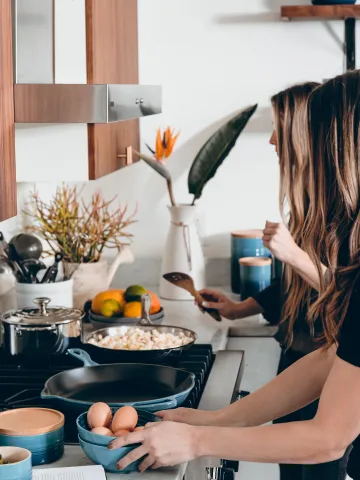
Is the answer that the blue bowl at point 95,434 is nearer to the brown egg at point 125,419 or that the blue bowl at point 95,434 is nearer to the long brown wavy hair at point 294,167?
the brown egg at point 125,419

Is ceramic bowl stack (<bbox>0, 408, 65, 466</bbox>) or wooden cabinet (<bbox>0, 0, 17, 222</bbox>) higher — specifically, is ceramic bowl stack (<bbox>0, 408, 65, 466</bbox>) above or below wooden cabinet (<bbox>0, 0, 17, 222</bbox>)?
below

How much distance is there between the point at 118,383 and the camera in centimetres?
Result: 192

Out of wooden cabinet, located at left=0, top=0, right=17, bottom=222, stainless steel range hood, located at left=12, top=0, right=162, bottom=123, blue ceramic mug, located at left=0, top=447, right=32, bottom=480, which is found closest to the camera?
blue ceramic mug, located at left=0, top=447, right=32, bottom=480

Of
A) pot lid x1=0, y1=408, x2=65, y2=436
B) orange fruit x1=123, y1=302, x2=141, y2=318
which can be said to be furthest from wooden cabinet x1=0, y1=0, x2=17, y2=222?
orange fruit x1=123, y1=302, x2=141, y2=318

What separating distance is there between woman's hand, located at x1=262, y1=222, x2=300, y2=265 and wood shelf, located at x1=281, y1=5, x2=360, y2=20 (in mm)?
Result: 964

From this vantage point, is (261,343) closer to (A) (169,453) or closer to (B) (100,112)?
(B) (100,112)

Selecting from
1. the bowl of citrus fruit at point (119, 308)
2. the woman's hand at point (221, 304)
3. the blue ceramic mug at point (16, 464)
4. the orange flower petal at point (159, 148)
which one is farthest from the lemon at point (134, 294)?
the blue ceramic mug at point (16, 464)

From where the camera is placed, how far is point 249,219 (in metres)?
3.28

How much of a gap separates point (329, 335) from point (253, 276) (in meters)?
1.23

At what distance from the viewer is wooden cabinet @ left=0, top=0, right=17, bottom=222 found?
1605mm

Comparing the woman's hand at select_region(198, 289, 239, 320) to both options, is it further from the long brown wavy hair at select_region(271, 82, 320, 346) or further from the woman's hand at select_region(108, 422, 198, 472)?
the woman's hand at select_region(108, 422, 198, 472)

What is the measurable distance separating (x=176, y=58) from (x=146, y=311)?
46.0 inches

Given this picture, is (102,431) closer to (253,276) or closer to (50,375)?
(50,375)

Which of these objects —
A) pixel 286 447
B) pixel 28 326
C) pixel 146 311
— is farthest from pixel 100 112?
pixel 286 447
